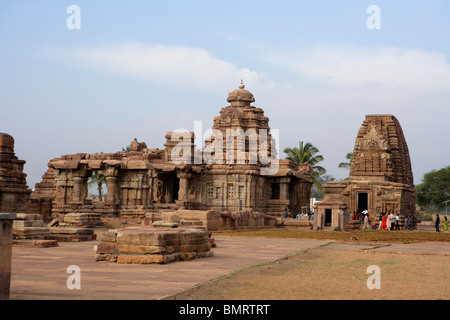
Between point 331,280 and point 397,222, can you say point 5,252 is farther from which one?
point 397,222

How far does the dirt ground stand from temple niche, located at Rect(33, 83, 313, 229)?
1221 cm

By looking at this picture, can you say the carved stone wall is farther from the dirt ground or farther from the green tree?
the green tree

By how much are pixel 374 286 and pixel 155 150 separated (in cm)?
3350

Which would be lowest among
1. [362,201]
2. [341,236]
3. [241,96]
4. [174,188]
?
[341,236]

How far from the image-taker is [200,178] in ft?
115

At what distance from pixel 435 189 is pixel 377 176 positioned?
122 feet

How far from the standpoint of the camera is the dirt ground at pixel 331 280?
696 cm

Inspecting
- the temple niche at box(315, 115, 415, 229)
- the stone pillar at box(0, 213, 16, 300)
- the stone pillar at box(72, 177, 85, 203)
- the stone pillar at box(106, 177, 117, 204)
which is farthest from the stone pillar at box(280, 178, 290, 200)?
the stone pillar at box(0, 213, 16, 300)

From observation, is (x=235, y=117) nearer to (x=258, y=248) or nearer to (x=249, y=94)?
(x=249, y=94)

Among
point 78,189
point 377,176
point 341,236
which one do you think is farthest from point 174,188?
point 341,236

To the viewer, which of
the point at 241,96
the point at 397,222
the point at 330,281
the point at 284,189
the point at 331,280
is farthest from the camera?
the point at 241,96

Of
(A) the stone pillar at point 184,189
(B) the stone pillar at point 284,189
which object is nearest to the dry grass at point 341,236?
(A) the stone pillar at point 184,189

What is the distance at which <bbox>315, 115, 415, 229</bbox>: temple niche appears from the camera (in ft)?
108

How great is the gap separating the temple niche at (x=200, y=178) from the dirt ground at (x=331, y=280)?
12.2 m
